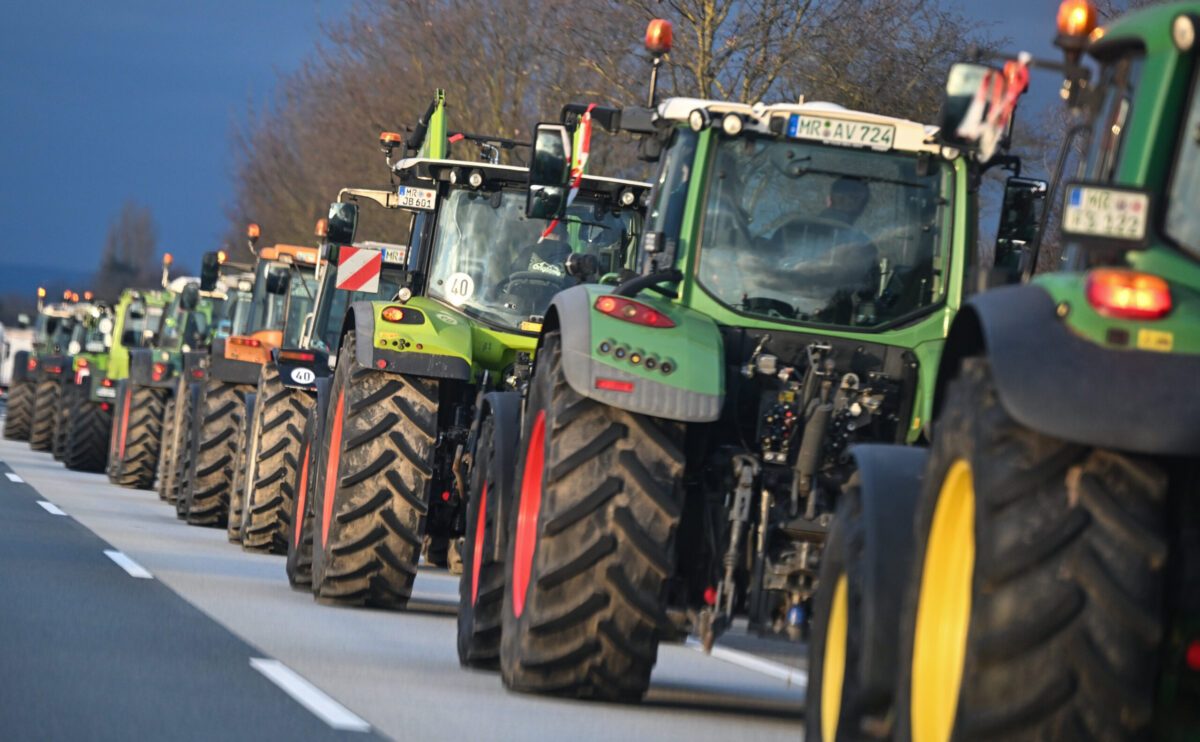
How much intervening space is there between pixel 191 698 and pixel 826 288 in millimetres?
3048

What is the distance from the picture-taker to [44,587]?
41.6ft

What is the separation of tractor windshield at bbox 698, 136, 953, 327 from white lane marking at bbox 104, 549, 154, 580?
5.84m

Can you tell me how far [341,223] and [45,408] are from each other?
22.9 meters

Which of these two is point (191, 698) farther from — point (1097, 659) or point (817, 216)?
point (1097, 659)

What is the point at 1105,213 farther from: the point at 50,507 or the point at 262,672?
the point at 50,507

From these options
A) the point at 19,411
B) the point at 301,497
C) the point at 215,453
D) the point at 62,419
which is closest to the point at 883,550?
the point at 301,497

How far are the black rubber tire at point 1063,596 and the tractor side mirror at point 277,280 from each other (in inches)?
597

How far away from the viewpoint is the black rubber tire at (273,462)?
17266 mm

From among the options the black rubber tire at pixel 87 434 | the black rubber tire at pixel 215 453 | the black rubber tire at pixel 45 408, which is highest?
the black rubber tire at pixel 215 453

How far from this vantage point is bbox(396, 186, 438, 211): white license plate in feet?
46.5

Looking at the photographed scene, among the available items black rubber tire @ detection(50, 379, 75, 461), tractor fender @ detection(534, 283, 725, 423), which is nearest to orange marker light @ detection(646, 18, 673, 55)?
tractor fender @ detection(534, 283, 725, 423)

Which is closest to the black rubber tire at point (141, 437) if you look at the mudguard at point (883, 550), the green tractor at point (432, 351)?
the green tractor at point (432, 351)

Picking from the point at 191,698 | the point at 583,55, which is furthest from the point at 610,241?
the point at 583,55

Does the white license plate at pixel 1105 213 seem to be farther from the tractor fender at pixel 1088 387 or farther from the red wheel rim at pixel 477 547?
the red wheel rim at pixel 477 547
